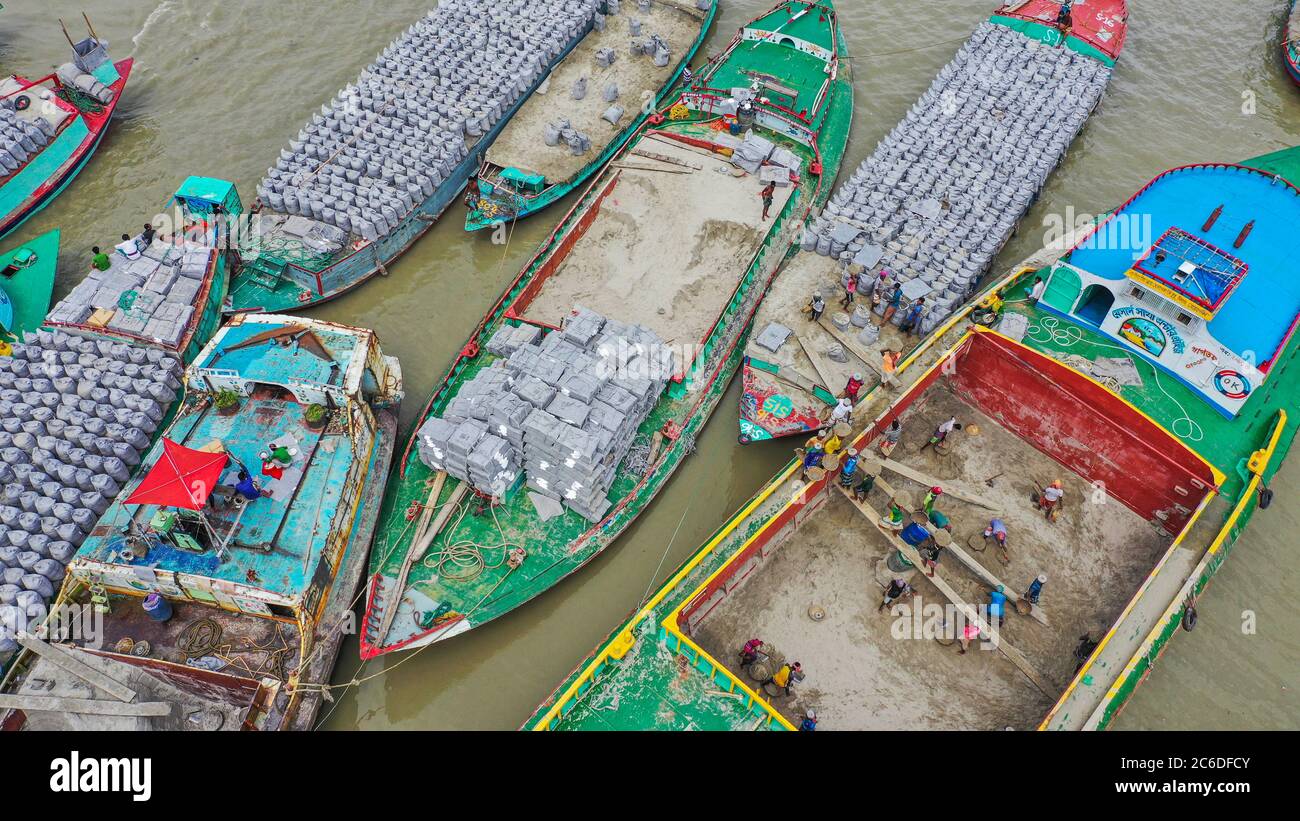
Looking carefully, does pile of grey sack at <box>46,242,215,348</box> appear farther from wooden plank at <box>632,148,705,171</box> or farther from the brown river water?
wooden plank at <box>632,148,705,171</box>

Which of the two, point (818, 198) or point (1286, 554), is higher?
point (818, 198)

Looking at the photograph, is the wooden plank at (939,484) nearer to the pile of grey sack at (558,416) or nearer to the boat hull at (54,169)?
the pile of grey sack at (558,416)

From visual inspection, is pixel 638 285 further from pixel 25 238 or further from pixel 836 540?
pixel 25 238

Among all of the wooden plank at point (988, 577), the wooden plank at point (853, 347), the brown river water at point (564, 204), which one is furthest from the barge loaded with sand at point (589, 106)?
the wooden plank at point (988, 577)

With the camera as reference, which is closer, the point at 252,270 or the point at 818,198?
the point at 252,270

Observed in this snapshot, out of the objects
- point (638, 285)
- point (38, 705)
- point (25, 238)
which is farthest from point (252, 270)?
point (38, 705)

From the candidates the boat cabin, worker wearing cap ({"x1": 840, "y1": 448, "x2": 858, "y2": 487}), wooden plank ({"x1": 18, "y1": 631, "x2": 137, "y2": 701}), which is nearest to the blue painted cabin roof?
the boat cabin
